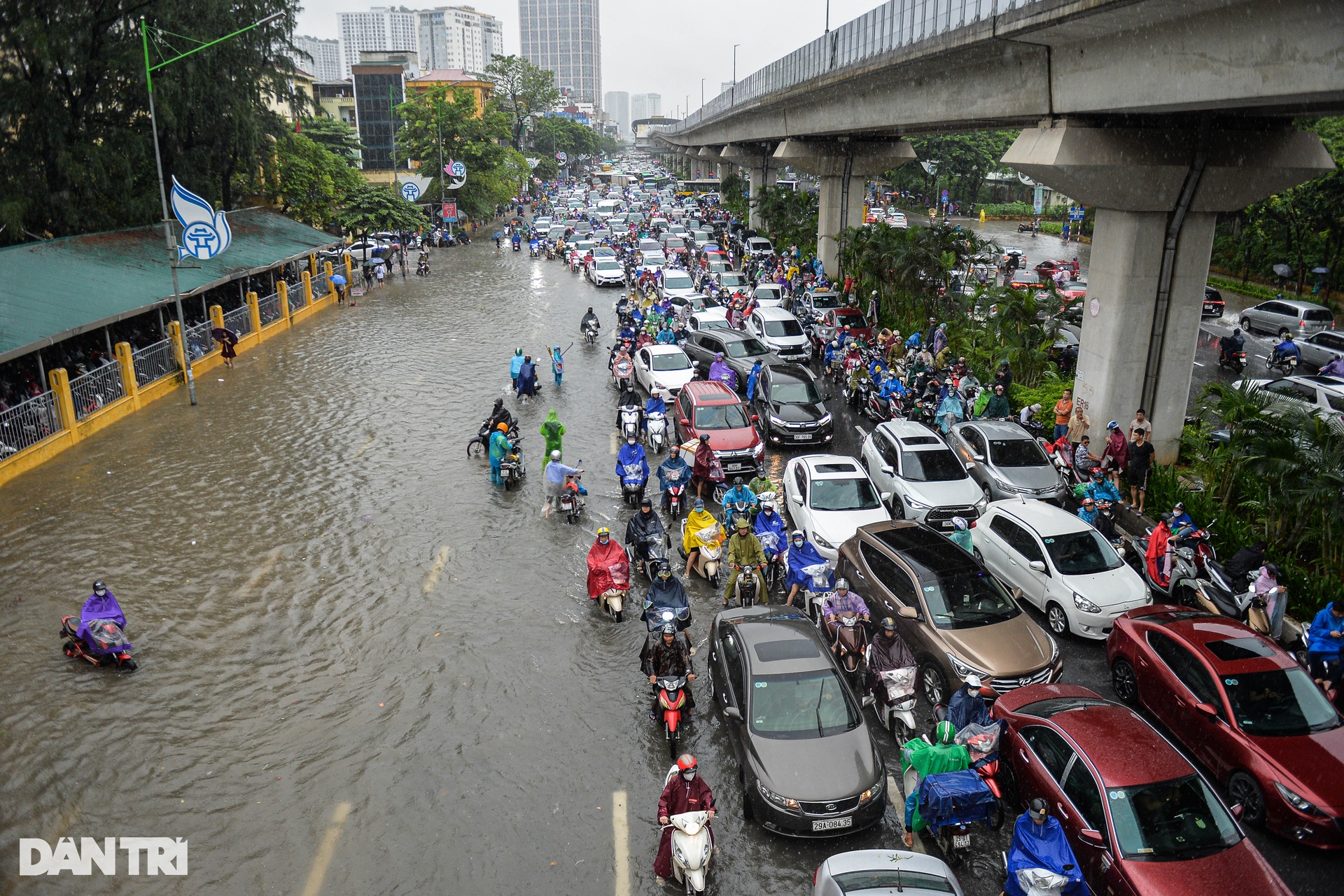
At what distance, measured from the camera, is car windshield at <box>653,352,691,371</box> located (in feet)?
75.5

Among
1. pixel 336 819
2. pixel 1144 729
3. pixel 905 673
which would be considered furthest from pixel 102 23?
pixel 1144 729

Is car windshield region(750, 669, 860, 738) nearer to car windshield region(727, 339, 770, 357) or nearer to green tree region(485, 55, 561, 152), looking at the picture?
car windshield region(727, 339, 770, 357)

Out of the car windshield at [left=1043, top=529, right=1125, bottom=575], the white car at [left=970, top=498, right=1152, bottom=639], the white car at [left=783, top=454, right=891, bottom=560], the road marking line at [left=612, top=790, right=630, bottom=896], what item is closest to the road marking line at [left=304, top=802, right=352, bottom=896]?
the road marking line at [left=612, top=790, right=630, bottom=896]

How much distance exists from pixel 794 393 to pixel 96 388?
17068mm

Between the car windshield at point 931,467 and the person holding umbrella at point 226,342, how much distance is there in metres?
22.2

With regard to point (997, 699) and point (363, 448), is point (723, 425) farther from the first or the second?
point (997, 699)

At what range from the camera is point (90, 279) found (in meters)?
24.4

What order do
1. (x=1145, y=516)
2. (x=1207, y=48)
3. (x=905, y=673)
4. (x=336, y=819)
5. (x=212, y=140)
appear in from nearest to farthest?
(x=336, y=819), (x=905, y=673), (x=1207, y=48), (x=1145, y=516), (x=212, y=140)

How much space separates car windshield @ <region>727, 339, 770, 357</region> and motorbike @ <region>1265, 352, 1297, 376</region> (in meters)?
15.2

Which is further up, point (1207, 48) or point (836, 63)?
point (836, 63)

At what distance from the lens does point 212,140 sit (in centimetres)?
3484

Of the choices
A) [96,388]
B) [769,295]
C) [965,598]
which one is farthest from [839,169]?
[965,598]

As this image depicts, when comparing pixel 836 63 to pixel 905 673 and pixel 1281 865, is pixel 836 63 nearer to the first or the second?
pixel 905 673

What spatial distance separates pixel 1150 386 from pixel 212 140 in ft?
113
